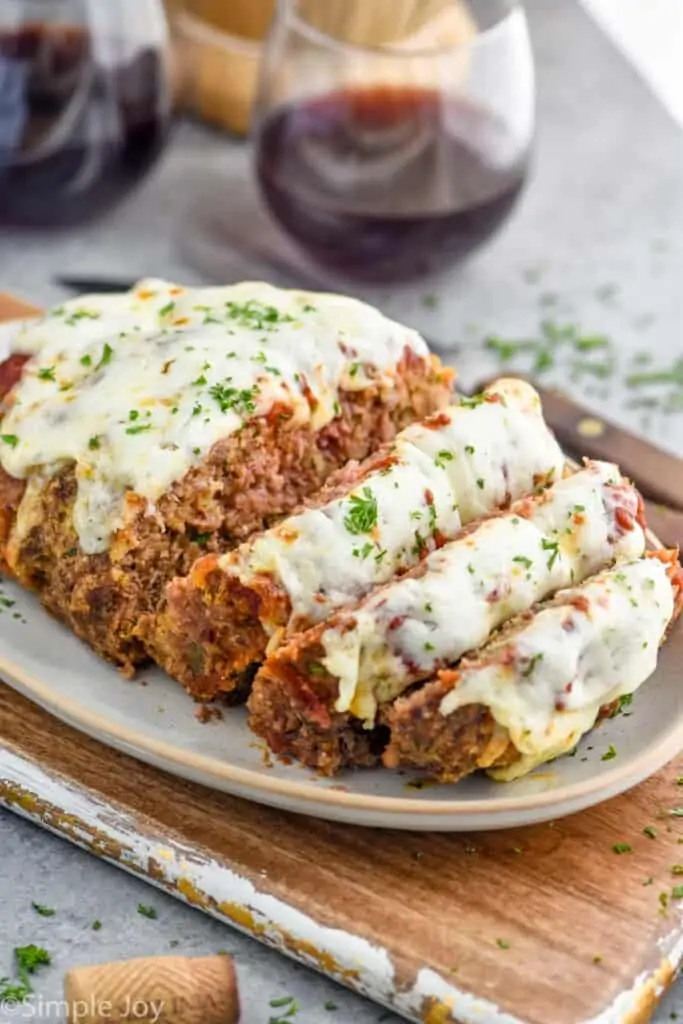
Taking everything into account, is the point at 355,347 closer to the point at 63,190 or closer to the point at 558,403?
the point at 558,403

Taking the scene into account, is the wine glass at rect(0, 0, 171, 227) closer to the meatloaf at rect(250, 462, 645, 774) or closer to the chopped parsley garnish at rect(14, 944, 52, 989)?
the meatloaf at rect(250, 462, 645, 774)

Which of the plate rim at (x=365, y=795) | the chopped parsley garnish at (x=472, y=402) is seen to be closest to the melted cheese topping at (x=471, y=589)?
the plate rim at (x=365, y=795)

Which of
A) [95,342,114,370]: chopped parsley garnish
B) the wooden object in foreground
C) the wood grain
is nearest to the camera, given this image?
the wooden object in foreground

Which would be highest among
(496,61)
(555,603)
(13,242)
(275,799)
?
(496,61)

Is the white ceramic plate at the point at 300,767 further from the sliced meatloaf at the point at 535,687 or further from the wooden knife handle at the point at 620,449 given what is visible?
the wooden knife handle at the point at 620,449

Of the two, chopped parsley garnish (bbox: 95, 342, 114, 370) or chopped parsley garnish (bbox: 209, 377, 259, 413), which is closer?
chopped parsley garnish (bbox: 209, 377, 259, 413)

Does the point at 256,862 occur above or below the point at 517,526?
below

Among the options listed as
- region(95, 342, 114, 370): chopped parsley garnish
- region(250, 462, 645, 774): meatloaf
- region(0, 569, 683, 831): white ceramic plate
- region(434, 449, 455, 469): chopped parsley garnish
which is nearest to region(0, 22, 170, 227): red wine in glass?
region(95, 342, 114, 370): chopped parsley garnish

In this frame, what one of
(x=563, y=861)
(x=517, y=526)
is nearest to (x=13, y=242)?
(x=517, y=526)
